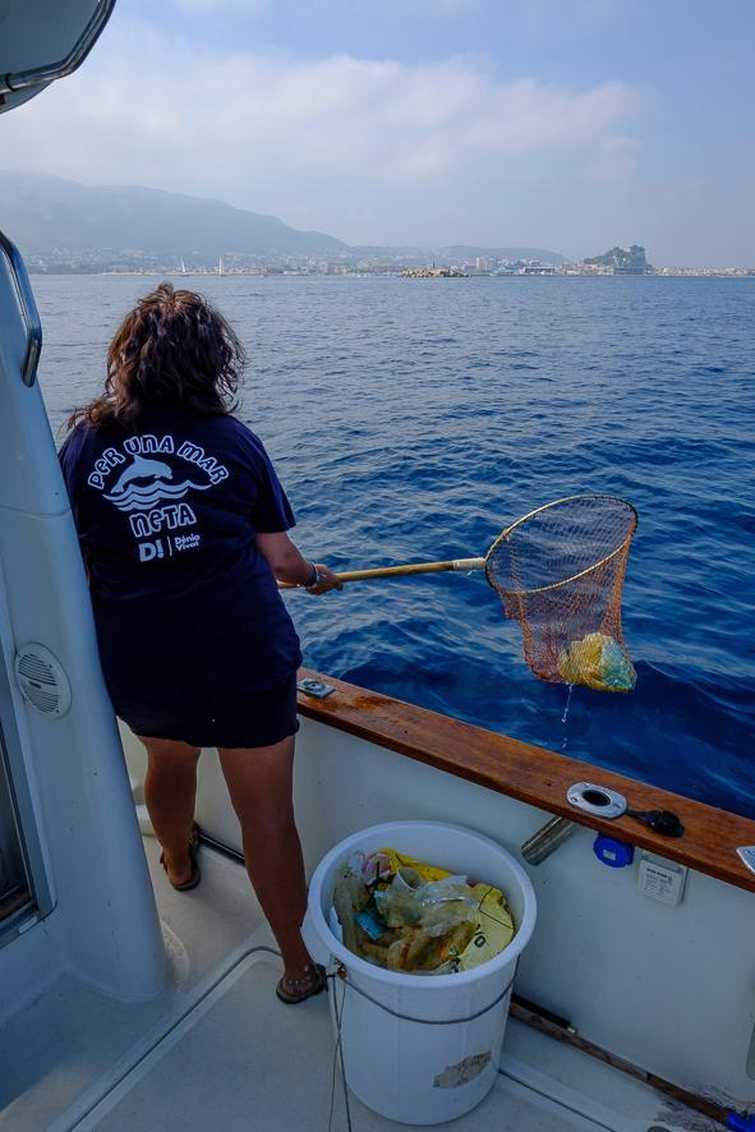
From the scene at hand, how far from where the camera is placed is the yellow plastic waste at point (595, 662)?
4742 millimetres

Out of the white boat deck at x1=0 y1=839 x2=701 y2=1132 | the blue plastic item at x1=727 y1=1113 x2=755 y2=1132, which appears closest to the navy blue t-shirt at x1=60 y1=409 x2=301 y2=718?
the white boat deck at x1=0 y1=839 x2=701 y2=1132

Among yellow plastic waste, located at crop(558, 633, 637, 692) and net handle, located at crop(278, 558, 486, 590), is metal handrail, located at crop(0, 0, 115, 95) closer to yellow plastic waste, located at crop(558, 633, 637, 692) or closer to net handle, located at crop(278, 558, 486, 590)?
net handle, located at crop(278, 558, 486, 590)

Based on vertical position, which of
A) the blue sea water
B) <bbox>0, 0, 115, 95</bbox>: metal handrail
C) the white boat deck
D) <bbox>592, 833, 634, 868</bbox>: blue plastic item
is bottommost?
the blue sea water

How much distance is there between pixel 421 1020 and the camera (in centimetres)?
179

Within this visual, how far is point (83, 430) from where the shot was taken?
187 cm

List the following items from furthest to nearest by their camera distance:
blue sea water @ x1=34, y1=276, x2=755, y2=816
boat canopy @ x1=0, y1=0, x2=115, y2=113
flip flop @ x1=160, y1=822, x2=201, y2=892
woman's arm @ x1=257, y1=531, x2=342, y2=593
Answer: blue sea water @ x1=34, y1=276, x2=755, y2=816, flip flop @ x1=160, y1=822, x2=201, y2=892, woman's arm @ x1=257, y1=531, x2=342, y2=593, boat canopy @ x1=0, y1=0, x2=115, y2=113

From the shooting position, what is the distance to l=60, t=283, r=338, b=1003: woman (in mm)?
1806

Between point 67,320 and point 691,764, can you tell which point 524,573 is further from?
point 67,320

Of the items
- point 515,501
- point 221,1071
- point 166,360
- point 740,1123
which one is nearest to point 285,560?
point 166,360

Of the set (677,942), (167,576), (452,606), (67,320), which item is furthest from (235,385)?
(67,320)

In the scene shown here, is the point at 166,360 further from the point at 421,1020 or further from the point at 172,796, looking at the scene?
the point at 421,1020

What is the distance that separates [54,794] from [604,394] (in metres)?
15.8

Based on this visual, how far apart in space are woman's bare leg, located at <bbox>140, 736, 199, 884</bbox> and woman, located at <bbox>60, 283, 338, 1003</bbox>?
26cm

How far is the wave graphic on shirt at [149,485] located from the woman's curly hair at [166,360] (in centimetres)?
11
